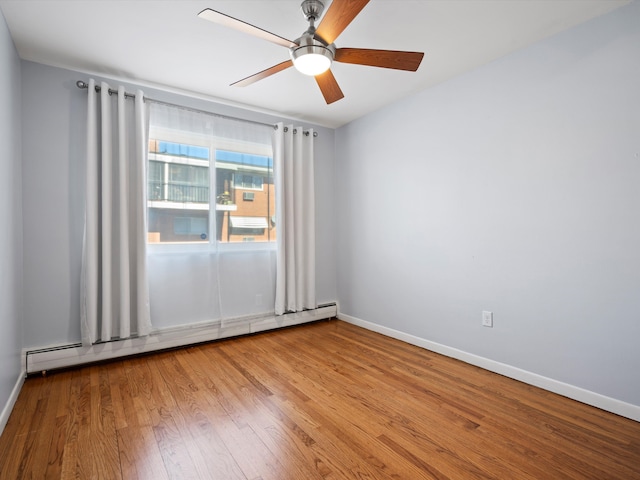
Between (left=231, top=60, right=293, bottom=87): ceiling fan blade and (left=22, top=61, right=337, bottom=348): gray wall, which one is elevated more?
(left=231, top=60, right=293, bottom=87): ceiling fan blade

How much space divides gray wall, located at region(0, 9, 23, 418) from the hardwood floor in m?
0.31

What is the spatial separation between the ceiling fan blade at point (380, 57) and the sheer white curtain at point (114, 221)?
73.6 inches

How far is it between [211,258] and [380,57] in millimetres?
2315

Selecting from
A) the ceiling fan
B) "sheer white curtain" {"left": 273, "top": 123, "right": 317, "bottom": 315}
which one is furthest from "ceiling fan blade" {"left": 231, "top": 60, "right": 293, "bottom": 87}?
"sheer white curtain" {"left": 273, "top": 123, "right": 317, "bottom": 315}

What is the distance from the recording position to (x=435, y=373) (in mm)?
2486

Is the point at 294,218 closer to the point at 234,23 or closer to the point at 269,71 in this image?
the point at 269,71

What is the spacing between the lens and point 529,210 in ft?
→ 7.59

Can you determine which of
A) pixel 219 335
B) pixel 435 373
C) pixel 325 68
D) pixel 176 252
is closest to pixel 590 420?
pixel 435 373

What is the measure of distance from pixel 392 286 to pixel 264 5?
263 centimetres

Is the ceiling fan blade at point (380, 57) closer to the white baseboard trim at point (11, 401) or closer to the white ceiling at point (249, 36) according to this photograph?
the white ceiling at point (249, 36)

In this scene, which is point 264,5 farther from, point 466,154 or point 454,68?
point 466,154

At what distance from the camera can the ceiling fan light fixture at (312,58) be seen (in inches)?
72.1

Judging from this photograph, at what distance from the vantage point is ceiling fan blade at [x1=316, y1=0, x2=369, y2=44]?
1516 millimetres

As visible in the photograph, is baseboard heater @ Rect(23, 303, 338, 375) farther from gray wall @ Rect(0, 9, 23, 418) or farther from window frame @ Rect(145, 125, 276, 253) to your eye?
window frame @ Rect(145, 125, 276, 253)
